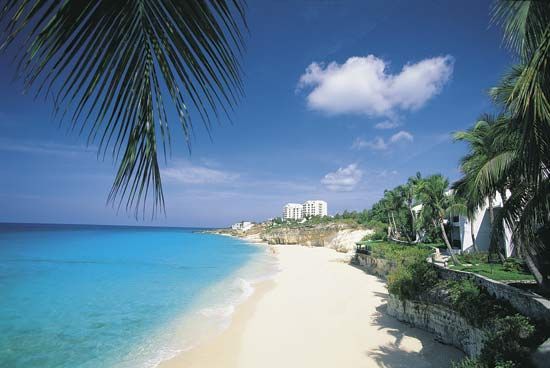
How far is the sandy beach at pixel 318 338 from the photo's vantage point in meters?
10.1

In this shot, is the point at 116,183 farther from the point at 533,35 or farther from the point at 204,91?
the point at 533,35

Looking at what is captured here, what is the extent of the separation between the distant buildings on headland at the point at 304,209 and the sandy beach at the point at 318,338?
512 feet

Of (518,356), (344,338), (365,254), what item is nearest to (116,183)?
(518,356)

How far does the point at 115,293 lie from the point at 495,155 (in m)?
23.5

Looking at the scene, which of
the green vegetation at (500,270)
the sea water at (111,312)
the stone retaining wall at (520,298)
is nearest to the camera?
the stone retaining wall at (520,298)

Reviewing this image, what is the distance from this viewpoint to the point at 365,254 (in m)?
30.8

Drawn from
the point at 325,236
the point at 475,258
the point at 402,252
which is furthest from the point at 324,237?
the point at 475,258

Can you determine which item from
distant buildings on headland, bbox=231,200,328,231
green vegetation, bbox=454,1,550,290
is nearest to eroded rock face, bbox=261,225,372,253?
green vegetation, bbox=454,1,550,290

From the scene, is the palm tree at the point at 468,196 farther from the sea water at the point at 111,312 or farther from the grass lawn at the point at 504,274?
the sea water at the point at 111,312

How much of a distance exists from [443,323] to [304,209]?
546 ft

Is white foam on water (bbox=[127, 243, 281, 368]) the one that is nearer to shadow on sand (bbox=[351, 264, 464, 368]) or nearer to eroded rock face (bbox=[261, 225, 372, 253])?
shadow on sand (bbox=[351, 264, 464, 368])

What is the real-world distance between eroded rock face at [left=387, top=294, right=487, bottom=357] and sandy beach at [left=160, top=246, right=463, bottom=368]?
1.04 feet

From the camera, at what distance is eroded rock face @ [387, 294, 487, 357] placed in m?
9.27

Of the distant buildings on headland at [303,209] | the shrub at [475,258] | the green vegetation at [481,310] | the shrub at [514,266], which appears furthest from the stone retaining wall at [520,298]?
the distant buildings on headland at [303,209]
